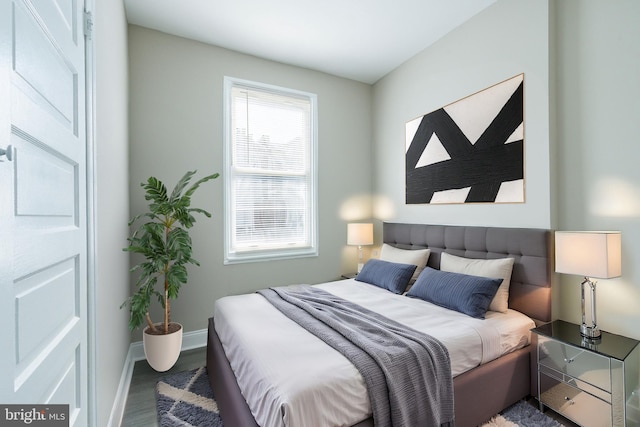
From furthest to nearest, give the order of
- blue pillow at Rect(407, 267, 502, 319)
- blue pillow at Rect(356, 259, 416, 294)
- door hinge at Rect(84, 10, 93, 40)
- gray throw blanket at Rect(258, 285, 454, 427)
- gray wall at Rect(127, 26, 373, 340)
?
1. gray wall at Rect(127, 26, 373, 340)
2. blue pillow at Rect(356, 259, 416, 294)
3. blue pillow at Rect(407, 267, 502, 319)
4. gray throw blanket at Rect(258, 285, 454, 427)
5. door hinge at Rect(84, 10, 93, 40)

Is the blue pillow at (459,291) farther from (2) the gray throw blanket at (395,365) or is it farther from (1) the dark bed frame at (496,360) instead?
(2) the gray throw blanket at (395,365)

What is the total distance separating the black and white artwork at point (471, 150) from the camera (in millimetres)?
2492

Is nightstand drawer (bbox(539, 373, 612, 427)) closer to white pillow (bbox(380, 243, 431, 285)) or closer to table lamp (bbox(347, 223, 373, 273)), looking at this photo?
white pillow (bbox(380, 243, 431, 285))

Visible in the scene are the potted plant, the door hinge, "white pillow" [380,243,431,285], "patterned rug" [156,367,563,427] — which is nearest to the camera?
the door hinge

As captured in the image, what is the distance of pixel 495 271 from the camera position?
93.1 inches

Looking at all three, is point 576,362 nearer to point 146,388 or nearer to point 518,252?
point 518,252

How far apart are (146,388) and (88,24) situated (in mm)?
2467

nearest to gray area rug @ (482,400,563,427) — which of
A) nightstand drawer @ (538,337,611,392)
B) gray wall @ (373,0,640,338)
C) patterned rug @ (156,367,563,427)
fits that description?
patterned rug @ (156,367,563,427)

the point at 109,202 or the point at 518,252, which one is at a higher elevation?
the point at 109,202

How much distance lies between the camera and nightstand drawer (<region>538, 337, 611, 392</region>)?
1.73 m

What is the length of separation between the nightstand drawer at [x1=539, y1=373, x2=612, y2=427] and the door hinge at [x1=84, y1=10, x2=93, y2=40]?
10.6ft

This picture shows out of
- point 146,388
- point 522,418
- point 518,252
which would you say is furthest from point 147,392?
point 518,252

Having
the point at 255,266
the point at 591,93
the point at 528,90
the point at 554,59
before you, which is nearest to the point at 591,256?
the point at 591,93

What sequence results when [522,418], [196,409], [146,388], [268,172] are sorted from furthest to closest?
[268,172] < [146,388] < [196,409] < [522,418]
